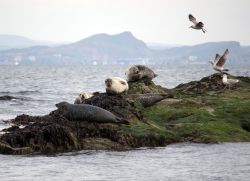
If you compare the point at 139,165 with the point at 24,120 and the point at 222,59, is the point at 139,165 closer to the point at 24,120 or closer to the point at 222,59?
the point at 24,120

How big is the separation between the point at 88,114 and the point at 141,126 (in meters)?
1.70

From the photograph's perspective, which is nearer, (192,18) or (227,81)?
(227,81)

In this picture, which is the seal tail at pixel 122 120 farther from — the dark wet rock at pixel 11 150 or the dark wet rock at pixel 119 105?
the dark wet rock at pixel 11 150

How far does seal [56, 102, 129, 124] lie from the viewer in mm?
17766

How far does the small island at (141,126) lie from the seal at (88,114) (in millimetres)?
205

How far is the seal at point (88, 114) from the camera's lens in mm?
17766

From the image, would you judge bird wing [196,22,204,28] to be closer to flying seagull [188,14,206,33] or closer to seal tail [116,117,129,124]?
flying seagull [188,14,206,33]

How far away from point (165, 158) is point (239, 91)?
9.28 metres

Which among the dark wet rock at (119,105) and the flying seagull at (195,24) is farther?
the flying seagull at (195,24)

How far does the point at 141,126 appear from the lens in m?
17.5

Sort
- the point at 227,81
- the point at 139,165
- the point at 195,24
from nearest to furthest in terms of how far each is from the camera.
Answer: the point at 139,165 → the point at 227,81 → the point at 195,24

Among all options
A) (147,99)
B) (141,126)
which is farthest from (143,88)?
(141,126)

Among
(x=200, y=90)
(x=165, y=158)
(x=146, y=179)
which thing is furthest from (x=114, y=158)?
(x=200, y=90)

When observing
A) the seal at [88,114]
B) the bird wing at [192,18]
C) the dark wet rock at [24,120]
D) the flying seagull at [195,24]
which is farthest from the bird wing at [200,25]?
the dark wet rock at [24,120]
